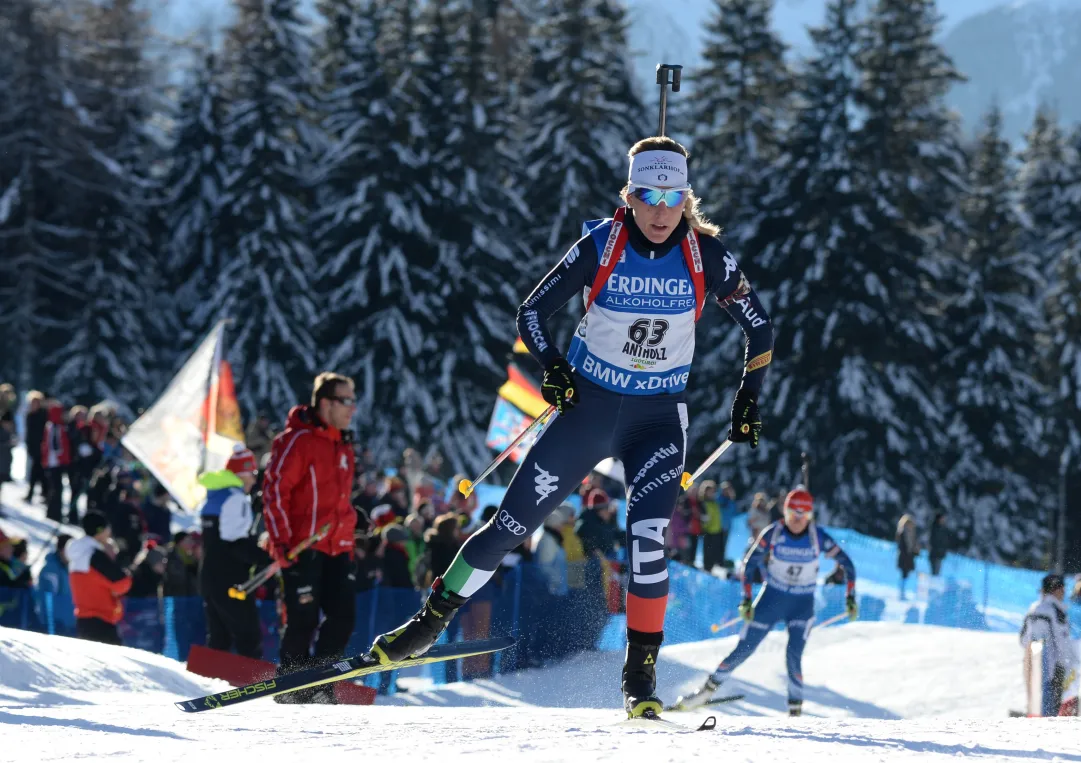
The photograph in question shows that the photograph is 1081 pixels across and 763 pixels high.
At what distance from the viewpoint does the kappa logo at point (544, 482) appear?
5.57 m

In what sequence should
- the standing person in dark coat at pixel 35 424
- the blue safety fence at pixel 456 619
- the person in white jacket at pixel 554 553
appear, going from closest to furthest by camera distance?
the blue safety fence at pixel 456 619 < the person in white jacket at pixel 554 553 < the standing person in dark coat at pixel 35 424

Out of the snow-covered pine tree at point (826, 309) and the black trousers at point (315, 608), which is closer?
the black trousers at point (315, 608)

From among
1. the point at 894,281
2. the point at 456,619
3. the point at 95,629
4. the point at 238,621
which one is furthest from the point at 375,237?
the point at 238,621

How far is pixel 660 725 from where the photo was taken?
5086 millimetres

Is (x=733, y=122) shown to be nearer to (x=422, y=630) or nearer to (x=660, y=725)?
(x=422, y=630)

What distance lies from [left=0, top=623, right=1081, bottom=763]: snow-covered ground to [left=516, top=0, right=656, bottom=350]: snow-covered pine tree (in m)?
22.0

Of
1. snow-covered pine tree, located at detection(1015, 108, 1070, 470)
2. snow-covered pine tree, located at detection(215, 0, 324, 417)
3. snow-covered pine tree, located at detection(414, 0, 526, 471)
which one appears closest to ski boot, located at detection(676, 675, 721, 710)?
snow-covered pine tree, located at detection(414, 0, 526, 471)

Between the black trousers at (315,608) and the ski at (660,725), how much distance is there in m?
2.79

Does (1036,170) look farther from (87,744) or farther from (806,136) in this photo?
(87,744)

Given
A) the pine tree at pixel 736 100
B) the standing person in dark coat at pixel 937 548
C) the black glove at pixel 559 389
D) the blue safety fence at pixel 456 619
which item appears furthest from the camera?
the pine tree at pixel 736 100

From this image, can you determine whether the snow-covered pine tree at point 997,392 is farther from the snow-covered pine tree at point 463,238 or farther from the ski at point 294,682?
the ski at point 294,682

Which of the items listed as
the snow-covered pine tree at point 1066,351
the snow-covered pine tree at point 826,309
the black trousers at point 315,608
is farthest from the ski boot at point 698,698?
the snow-covered pine tree at point 1066,351

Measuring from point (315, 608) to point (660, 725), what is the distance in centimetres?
313

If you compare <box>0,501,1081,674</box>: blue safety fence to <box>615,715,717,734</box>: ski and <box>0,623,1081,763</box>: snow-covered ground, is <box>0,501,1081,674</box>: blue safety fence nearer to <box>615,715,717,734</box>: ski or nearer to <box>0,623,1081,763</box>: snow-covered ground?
<box>0,623,1081,763</box>: snow-covered ground
